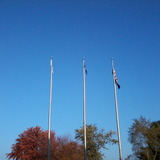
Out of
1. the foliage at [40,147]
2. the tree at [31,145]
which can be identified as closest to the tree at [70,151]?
the foliage at [40,147]

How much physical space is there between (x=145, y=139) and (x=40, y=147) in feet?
75.3

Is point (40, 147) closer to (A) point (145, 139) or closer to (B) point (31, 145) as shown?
(B) point (31, 145)

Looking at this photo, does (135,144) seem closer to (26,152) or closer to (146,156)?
(146,156)

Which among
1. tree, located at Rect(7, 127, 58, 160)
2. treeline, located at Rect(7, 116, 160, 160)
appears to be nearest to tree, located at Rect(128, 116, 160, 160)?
treeline, located at Rect(7, 116, 160, 160)

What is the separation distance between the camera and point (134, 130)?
47.7 m

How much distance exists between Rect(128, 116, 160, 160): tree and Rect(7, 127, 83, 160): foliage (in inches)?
416

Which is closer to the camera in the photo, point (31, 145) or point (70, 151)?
point (70, 151)

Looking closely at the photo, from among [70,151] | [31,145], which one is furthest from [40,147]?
[70,151]

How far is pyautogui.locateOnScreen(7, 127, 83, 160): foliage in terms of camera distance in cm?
4491

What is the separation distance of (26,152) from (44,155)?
31.3 feet

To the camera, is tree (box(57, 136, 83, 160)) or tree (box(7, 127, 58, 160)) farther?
tree (box(7, 127, 58, 160))

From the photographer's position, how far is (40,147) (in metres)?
55.2

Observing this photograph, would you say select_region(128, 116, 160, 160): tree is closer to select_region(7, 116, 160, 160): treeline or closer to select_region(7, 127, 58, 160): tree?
select_region(7, 116, 160, 160): treeline

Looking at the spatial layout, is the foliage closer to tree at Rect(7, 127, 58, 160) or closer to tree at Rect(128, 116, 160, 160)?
tree at Rect(7, 127, 58, 160)
